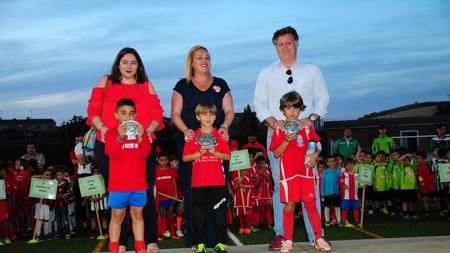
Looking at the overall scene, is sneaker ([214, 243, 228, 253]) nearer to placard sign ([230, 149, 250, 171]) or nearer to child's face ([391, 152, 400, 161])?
placard sign ([230, 149, 250, 171])

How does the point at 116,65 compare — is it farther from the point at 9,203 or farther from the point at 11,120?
the point at 11,120

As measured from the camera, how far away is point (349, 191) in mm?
12508

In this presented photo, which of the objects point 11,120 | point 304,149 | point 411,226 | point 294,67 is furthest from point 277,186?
point 11,120

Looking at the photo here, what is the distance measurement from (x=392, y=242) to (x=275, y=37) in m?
2.42

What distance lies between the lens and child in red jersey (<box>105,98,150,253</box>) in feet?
17.4

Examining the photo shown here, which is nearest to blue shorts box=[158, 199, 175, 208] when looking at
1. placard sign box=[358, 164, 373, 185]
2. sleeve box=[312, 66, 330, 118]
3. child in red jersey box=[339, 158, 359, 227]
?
child in red jersey box=[339, 158, 359, 227]

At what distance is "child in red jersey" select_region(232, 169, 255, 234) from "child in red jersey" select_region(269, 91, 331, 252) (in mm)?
5692

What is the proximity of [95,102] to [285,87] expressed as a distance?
6.47 feet

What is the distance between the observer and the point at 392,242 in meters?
6.11

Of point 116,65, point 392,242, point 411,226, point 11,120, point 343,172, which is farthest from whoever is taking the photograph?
point 11,120

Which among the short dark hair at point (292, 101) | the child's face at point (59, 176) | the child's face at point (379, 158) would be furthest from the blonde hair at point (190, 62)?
the child's face at point (379, 158)

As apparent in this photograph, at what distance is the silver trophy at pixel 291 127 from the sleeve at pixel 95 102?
5.75 ft

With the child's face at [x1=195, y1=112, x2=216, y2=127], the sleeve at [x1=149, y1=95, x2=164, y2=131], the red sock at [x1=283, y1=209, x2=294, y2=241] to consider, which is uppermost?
the sleeve at [x1=149, y1=95, x2=164, y2=131]

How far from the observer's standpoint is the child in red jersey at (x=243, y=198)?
11742 millimetres
